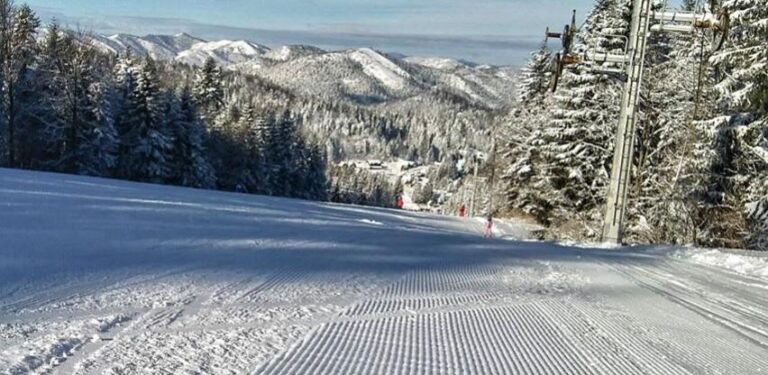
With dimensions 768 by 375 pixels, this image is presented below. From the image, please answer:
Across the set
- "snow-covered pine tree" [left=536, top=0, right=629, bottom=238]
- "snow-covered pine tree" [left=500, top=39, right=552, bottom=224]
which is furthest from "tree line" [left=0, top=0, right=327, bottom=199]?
"snow-covered pine tree" [left=536, top=0, right=629, bottom=238]

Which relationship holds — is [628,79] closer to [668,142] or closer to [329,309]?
[668,142]

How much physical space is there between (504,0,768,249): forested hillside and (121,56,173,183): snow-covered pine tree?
22.4 meters

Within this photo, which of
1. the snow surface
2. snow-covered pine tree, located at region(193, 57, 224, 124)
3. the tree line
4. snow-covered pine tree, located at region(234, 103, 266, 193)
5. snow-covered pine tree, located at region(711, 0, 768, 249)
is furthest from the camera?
snow-covered pine tree, located at region(193, 57, 224, 124)

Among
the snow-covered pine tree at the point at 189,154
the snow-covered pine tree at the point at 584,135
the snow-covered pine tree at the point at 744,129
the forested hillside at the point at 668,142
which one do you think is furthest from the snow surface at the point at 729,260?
the snow-covered pine tree at the point at 189,154

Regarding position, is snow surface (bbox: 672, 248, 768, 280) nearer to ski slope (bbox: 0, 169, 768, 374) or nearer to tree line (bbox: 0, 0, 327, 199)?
ski slope (bbox: 0, 169, 768, 374)

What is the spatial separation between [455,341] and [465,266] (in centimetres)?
399

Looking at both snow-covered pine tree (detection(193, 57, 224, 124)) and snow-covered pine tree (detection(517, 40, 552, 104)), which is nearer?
snow-covered pine tree (detection(517, 40, 552, 104))

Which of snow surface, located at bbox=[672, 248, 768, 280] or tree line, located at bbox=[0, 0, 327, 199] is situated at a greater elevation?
tree line, located at bbox=[0, 0, 327, 199]

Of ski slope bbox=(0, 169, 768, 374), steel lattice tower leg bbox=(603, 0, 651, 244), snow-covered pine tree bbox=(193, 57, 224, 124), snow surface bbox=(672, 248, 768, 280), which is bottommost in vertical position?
ski slope bbox=(0, 169, 768, 374)

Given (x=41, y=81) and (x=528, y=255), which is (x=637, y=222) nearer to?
(x=528, y=255)

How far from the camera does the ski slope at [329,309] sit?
3.37 m

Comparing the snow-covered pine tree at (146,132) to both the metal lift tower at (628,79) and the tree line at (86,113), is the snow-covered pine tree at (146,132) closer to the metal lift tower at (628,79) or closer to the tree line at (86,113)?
the tree line at (86,113)

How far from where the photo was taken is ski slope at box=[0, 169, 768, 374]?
3365mm

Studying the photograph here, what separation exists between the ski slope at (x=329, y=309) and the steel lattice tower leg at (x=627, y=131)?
636cm
